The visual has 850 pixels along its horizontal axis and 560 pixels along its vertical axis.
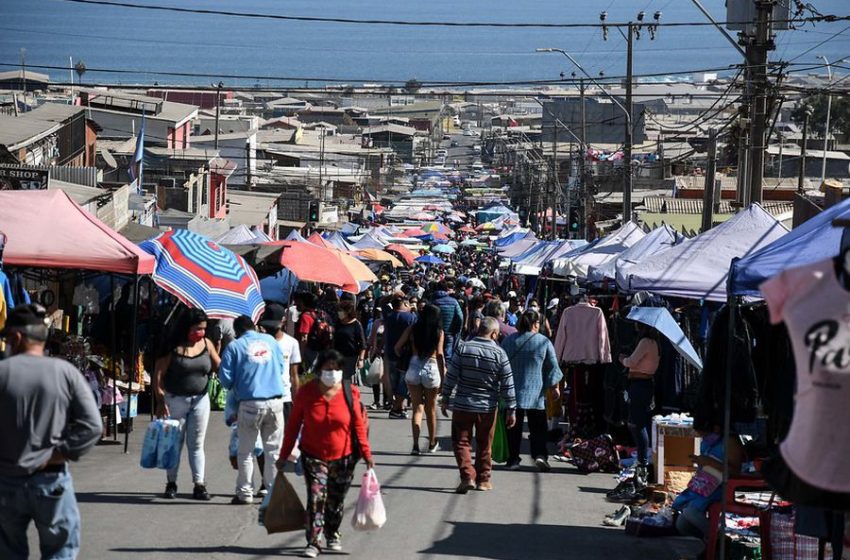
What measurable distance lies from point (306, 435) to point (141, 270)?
4.66 m

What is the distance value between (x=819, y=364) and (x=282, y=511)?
4.99m

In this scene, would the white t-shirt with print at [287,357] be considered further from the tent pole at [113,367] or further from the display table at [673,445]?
the display table at [673,445]

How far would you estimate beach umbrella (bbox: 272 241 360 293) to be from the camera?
2117 centimetres

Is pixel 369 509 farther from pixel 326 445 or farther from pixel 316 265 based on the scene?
pixel 316 265

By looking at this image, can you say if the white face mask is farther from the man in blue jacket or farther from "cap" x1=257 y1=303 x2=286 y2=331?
the man in blue jacket

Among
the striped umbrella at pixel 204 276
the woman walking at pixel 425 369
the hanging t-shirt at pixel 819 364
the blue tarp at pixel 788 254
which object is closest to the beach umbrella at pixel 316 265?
the striped umbrella at pixel 204 276

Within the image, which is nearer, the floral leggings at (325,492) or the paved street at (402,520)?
the floral leggings at (325,492)

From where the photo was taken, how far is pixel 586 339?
16.4 metres

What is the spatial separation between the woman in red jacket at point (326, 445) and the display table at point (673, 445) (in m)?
3.86

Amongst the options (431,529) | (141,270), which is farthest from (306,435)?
(141,270)

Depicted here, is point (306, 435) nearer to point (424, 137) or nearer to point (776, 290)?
point (776, 290)

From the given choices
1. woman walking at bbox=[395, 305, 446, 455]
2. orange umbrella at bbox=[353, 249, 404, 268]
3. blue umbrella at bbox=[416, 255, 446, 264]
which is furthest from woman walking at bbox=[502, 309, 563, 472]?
blue umbrella at bbox=[416, 255, 446, 264]

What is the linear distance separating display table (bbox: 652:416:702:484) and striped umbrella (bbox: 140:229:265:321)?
201 inches

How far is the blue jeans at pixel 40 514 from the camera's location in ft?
23.3
